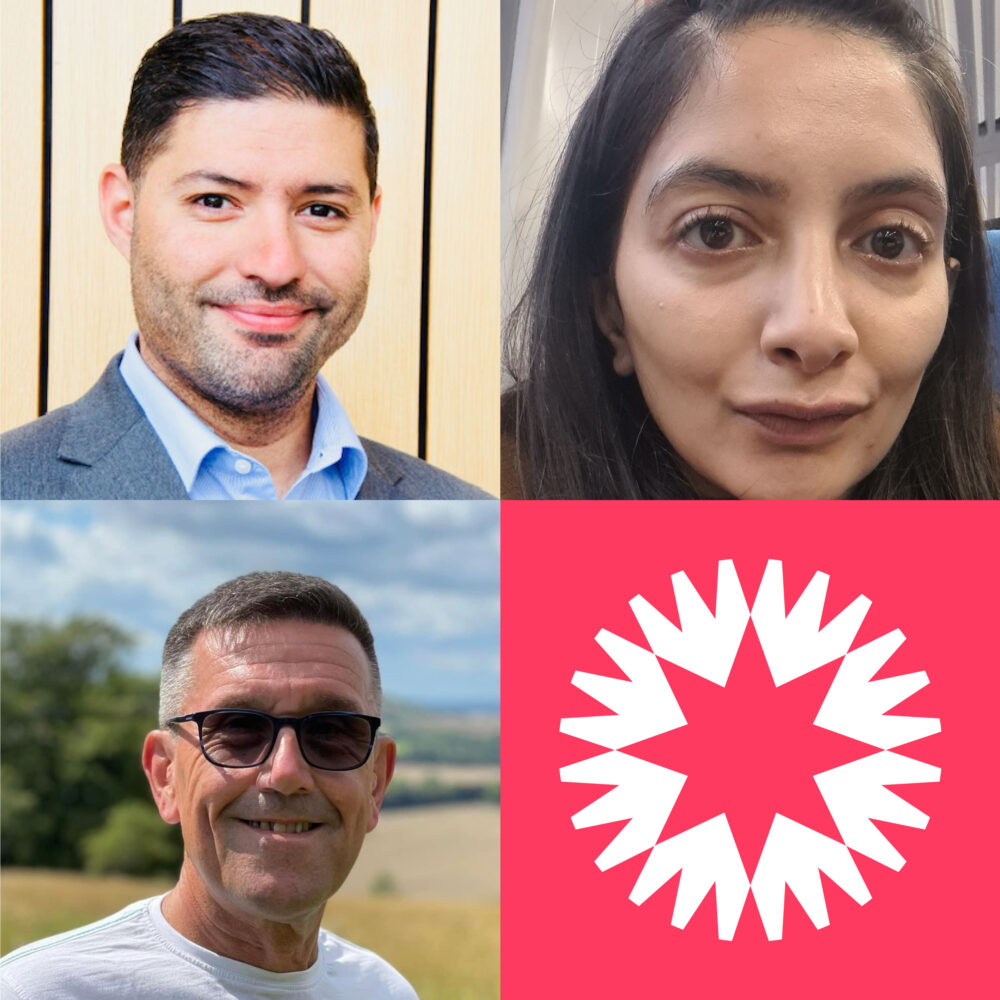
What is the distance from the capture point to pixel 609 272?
1.61 metres

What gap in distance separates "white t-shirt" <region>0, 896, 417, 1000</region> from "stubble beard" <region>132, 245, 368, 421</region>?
658 millimetres

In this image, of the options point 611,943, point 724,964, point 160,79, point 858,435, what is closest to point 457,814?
point 611,943

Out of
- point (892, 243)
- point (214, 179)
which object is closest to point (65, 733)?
point (214, 179)

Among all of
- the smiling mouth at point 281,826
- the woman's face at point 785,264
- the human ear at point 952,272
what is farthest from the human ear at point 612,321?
the smiling mouth at point 281,826

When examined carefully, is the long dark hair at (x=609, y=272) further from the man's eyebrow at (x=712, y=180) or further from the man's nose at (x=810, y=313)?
the man's nose at (x=810, y=313)

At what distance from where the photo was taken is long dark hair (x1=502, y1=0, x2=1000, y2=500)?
5.21 ft

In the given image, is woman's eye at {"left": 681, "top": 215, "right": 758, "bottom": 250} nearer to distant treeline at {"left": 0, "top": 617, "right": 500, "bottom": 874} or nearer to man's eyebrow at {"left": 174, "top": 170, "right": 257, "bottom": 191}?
man's eyebrow at {"left": 174, "top": 170, "right": 257, "bottom": 191}

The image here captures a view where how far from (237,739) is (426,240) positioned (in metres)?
0.69

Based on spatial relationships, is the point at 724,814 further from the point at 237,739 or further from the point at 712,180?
the point at 712,180

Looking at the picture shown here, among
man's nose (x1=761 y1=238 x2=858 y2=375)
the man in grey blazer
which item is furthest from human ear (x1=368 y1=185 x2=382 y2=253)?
man's nose (x1=761 y1=238 x2=858 y2=375)

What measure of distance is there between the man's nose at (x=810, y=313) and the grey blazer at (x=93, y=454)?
80cm

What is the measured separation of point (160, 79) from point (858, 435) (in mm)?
1020

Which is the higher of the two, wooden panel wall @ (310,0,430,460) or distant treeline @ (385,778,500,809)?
wooden panel wall @ (310,0,430,460)

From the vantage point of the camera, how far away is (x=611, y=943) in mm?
1600
